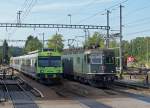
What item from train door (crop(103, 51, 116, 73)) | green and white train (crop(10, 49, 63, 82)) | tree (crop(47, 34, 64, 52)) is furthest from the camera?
tree (crop(47, 34, 64, 52))

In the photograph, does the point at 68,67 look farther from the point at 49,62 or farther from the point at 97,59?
the point at 97,59

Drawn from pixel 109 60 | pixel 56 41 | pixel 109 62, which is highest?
pixel 56 41

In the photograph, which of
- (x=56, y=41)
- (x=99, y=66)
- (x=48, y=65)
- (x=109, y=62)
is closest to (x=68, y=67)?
(x=48, y=65)

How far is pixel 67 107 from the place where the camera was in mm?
21844

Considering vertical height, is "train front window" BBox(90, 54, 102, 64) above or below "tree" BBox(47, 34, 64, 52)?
below

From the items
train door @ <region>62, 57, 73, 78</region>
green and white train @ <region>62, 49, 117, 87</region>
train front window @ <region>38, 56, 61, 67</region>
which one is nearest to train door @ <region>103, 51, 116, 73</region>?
green and white train @ <region>62, 49, 117, 87</region>

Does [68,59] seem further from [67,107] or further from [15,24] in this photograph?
[67,107]

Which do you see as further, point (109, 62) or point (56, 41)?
point (56, 41)

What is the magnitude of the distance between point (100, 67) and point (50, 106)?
14.1 metres

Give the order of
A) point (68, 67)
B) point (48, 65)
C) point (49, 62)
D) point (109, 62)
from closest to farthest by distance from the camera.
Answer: point (109, 62)
point (48, 65)
point (49, 62)
point (68, 67)

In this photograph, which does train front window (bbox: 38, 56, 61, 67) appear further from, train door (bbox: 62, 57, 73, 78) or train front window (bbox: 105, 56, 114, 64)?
train door (bbox: 62, 57, 73, 78)

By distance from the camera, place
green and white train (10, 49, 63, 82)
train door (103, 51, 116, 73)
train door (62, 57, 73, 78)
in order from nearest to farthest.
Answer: train door (103, 51, 116, 73) < green and white train (10, 49, 63, 82) < train door (62, 57, 73, 78)

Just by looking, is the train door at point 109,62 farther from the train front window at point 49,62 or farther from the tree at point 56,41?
the tree at point 56,41

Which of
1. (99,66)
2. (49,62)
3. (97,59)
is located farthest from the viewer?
(49,62)
